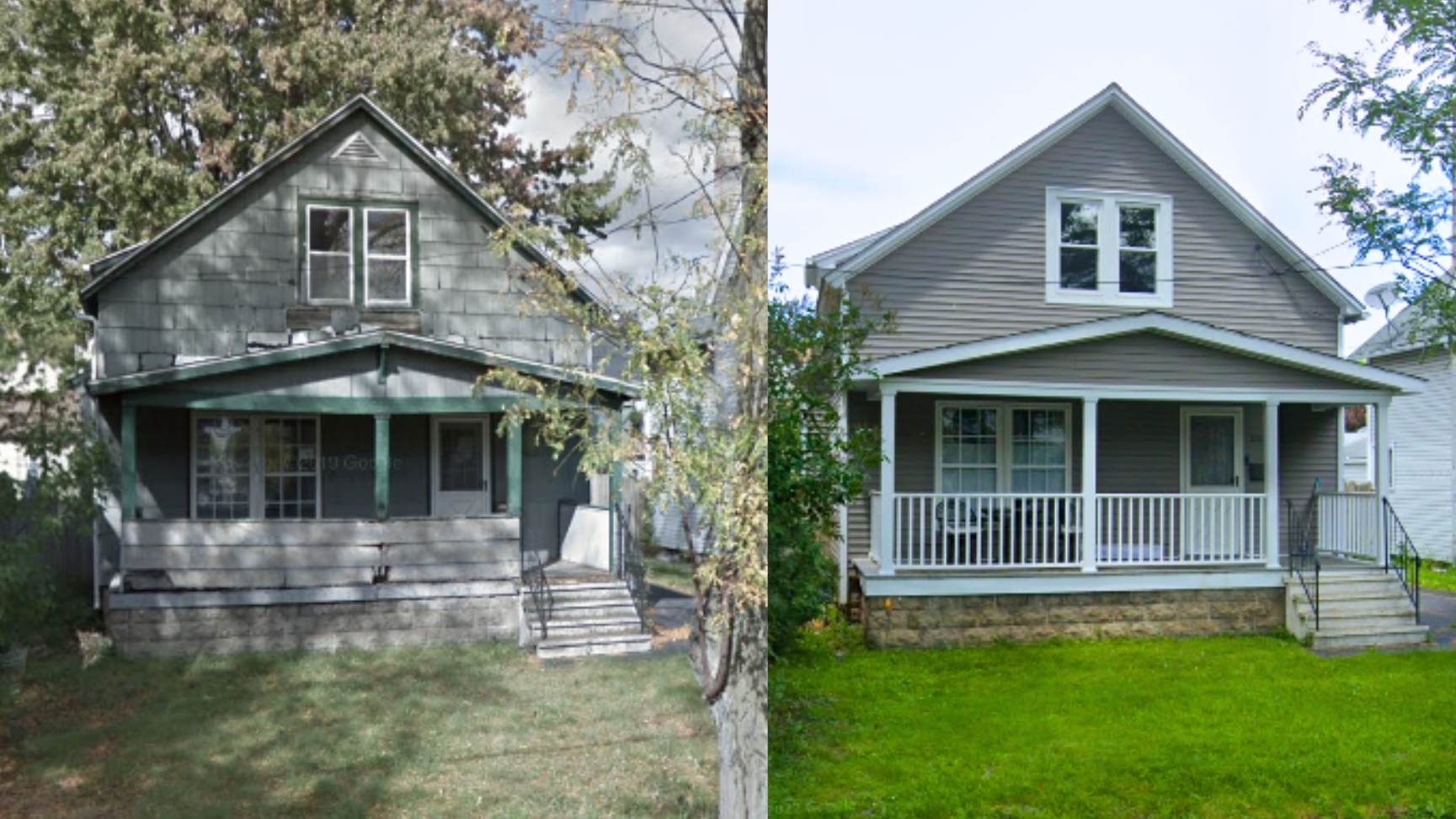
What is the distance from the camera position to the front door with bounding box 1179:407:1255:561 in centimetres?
184

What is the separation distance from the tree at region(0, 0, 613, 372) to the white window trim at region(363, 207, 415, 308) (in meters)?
0.15

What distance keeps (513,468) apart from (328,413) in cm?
33

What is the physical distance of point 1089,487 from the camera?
1.85m

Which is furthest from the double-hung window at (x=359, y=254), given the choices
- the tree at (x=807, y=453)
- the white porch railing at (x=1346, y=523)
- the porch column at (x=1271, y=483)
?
the white porch railing at (x=1346, y=523)

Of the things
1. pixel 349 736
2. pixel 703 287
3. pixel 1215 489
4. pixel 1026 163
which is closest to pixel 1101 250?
pixel 1026 163

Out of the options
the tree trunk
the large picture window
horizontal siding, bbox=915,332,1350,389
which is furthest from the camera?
the tree trunk

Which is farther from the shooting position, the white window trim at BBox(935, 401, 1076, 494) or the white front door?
the white window trim at BBox(935, 401, 1076, 494)

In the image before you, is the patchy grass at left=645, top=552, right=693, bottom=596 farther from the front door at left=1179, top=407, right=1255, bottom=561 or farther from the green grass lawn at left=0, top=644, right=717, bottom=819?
the front door at left=1179, top=407, right=1255, bottom=561

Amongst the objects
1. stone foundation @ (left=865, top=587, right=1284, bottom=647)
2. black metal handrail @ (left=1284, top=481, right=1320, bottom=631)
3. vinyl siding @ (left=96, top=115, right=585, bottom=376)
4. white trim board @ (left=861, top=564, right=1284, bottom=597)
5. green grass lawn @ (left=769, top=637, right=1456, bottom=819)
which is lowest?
green grass lawn @ (left=769, top=637, right=1456, bottom=819)

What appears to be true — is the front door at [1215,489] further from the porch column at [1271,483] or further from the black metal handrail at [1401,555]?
the black metal handrail at [1401,555]

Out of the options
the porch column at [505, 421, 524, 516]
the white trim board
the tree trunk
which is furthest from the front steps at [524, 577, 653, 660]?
the white trim board

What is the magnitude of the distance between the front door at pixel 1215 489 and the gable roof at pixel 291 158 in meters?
1.22

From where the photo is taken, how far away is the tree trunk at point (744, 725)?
81.6 inches

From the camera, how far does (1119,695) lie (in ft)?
6.73
